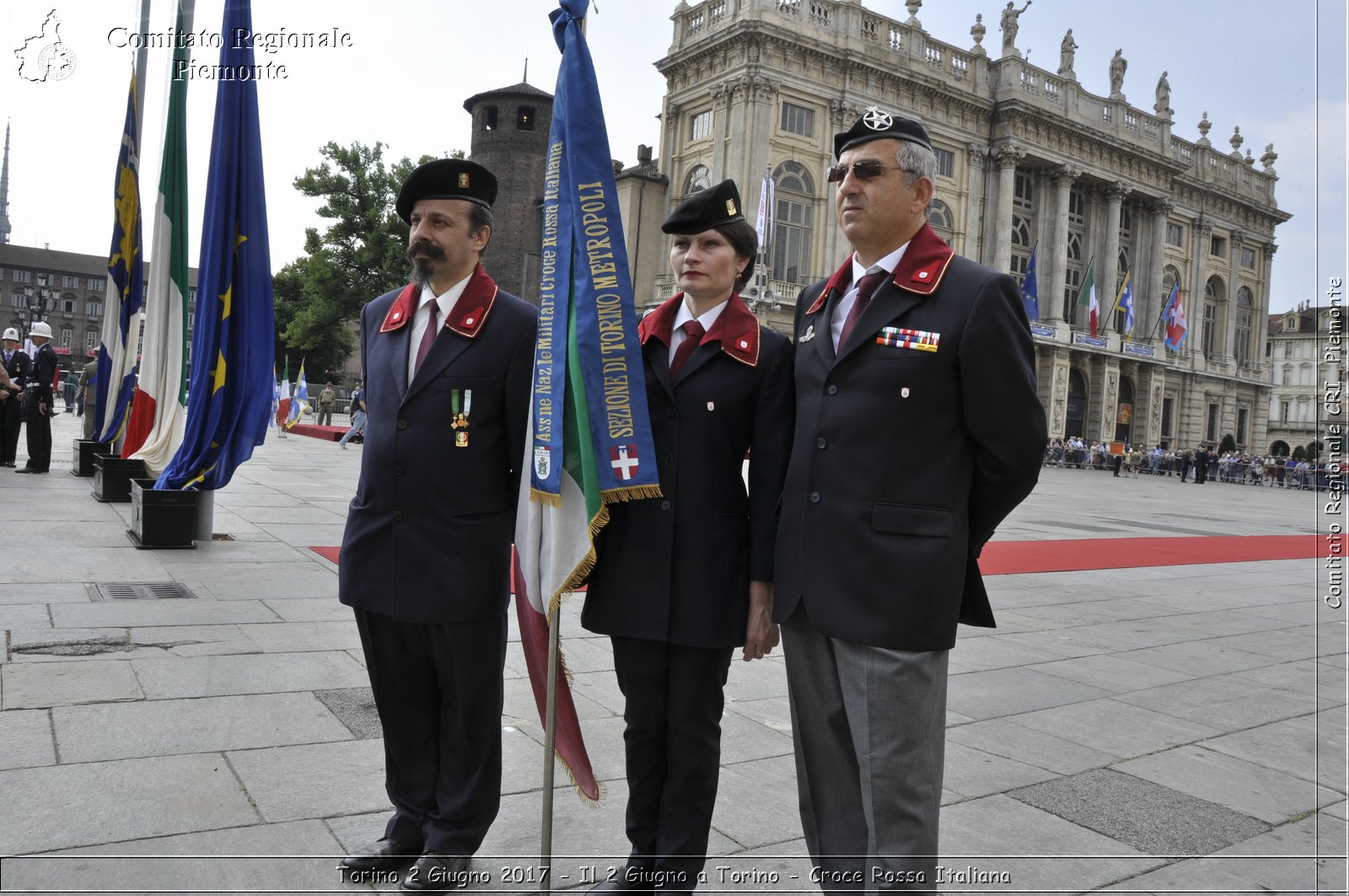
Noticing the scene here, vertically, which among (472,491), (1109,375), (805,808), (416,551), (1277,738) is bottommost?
(1277,738)

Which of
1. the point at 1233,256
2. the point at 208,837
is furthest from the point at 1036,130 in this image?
the point at 208,837

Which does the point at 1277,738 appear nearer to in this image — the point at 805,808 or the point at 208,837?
the point at 805,808

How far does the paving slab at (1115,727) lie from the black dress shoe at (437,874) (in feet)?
9.39

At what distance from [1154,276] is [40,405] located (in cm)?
5274

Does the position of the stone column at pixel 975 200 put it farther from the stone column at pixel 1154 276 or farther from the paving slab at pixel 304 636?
the paving slab at pixel 304 636

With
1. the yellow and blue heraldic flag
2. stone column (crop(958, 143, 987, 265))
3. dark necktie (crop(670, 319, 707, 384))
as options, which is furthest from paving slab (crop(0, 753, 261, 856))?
stone column (crop(958, 143, 987, 265))

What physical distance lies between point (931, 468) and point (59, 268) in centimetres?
12230

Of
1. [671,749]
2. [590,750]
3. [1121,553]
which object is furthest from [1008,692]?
[1121,553]

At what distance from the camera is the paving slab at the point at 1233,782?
3.66m

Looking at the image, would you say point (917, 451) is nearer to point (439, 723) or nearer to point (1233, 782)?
point (439, 723)

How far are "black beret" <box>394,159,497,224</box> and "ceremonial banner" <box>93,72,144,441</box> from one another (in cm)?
1046

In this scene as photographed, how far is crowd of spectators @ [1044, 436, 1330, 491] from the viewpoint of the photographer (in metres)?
→ 45.0

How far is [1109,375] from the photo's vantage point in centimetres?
4950

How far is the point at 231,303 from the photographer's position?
26.6ft
